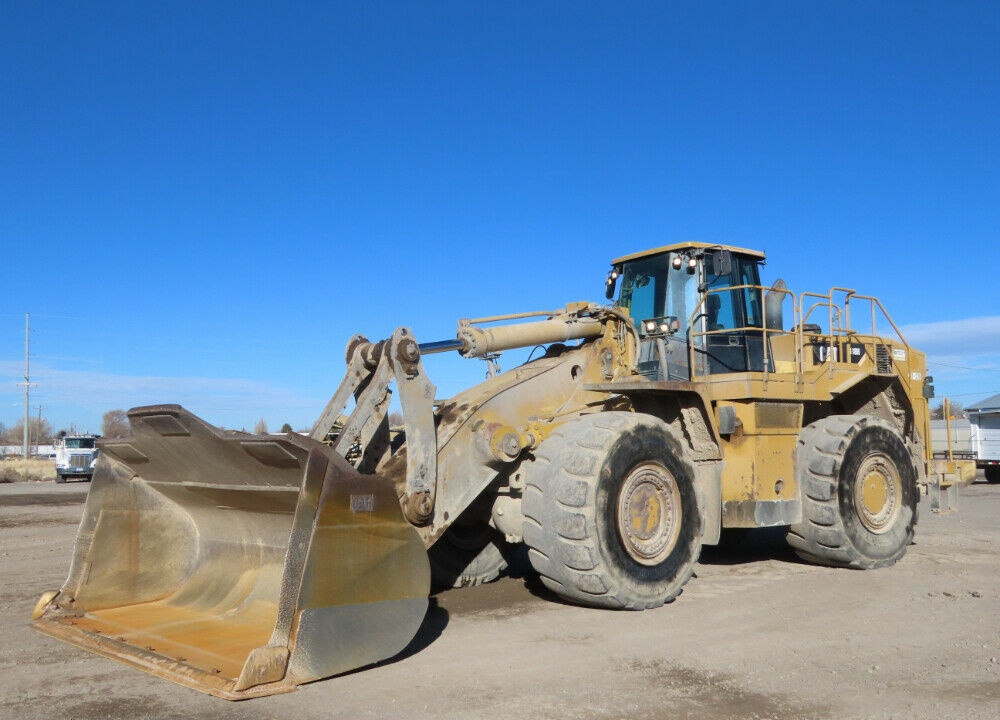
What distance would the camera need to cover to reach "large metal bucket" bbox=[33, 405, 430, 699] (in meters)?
5.36

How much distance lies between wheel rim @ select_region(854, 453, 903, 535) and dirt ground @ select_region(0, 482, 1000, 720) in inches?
31.7

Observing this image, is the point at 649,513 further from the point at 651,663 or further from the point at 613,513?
the point at 651,663

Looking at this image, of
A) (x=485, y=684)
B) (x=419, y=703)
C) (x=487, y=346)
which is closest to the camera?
(x=419, y=703)

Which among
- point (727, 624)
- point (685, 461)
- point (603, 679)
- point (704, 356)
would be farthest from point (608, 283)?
point (603, 679)

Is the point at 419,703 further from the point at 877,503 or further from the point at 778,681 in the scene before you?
the point at 877,503


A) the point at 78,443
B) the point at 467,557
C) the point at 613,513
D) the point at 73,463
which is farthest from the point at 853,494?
the point at 78,443

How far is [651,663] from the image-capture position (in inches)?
235

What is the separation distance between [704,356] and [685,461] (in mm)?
2029

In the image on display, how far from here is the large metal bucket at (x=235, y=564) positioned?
5.36 metres

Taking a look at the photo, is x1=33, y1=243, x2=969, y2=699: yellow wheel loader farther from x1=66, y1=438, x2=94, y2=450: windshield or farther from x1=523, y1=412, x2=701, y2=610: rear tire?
x1=66, y1=438, x2=94, y2=450: windshield

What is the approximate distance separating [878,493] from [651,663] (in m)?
5.28

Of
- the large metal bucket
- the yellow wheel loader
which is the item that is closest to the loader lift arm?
the yellow wheel loader

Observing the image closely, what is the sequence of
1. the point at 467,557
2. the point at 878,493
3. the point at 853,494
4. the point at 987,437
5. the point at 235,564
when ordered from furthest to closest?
the point at 987,437 < the point at 878,493 < the point at 853,494 < the point at 467,557 < the point at 235,564

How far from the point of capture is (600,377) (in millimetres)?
8812
